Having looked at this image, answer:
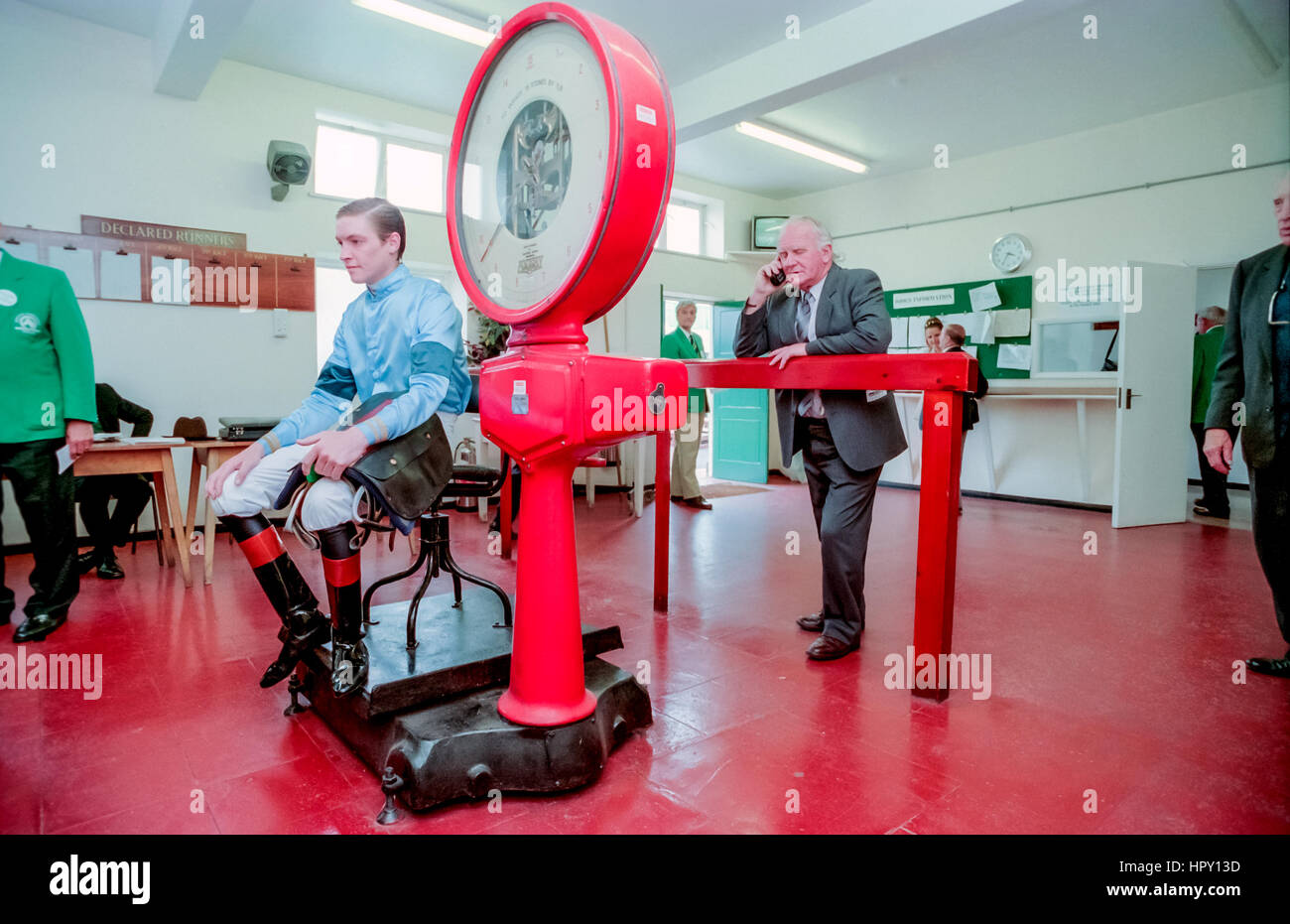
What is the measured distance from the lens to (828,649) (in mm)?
2537

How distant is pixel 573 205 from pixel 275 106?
4874mm

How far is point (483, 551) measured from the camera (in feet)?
14.1

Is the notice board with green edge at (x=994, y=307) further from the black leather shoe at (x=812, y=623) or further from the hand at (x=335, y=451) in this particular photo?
the hand at (x=335, y=451)

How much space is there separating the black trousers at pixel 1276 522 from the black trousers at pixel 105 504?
16.0 feet

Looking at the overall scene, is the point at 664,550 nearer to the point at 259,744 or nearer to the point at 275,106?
the point at 259,744

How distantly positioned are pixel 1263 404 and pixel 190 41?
16.9ft

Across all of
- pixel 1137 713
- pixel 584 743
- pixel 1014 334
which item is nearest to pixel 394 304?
pixel 584 743

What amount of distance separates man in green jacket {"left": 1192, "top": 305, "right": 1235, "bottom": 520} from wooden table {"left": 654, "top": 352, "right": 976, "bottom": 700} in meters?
4.94

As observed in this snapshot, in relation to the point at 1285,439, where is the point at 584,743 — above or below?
below

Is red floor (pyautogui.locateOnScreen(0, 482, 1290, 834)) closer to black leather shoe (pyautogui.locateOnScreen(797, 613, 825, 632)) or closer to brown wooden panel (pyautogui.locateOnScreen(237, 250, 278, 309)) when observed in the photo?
black leather shoe (pyautogui.locateOnScreen(797, 613, 825, 632))

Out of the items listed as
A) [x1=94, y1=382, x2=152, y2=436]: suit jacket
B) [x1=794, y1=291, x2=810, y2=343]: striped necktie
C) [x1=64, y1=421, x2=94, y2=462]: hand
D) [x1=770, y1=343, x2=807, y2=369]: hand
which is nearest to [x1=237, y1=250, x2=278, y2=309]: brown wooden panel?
[x1=94, y1=382, x2=152, y2=436]: suit jacket

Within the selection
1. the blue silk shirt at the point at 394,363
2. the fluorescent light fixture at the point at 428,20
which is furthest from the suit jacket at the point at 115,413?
the blue silk shirt at the point at 394,363

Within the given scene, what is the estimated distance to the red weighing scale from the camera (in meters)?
1.40

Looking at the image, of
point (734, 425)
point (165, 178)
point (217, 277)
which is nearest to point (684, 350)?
point (734, 425)
